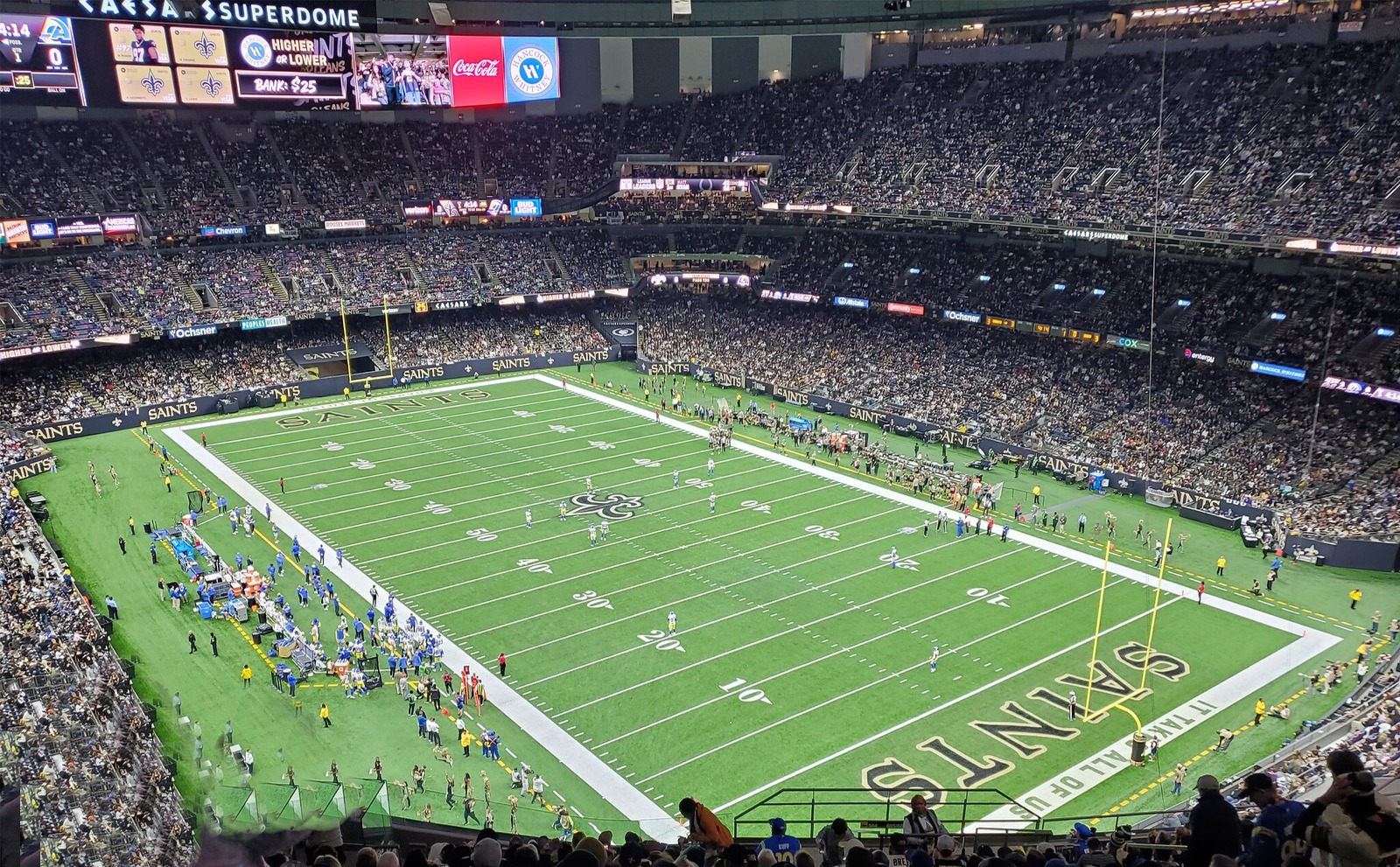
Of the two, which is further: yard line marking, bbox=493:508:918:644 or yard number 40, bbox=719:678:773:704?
yard line marking, bbox=493:508:918:644

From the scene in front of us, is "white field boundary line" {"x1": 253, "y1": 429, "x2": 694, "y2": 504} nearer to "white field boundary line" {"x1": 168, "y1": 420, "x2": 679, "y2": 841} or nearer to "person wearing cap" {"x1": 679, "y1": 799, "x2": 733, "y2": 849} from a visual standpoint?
"white field boundary line" {"x1": 168, "y1": 420, "x2": 679, "y2": 841}

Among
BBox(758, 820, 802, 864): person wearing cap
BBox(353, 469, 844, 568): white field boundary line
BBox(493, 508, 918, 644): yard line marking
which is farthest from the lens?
BBox(353, 469, 844, 568): white field boundary line

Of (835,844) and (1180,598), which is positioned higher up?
(835,844)

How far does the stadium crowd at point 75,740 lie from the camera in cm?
1530

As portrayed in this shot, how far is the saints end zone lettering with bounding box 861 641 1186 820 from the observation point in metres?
21.8

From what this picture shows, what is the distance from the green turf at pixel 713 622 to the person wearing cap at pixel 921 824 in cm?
699

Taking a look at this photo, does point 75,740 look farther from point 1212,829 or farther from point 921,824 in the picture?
point 1212,829

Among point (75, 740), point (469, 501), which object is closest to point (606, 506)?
point (469, 501)

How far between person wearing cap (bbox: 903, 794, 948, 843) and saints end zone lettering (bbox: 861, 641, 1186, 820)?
9.00 m

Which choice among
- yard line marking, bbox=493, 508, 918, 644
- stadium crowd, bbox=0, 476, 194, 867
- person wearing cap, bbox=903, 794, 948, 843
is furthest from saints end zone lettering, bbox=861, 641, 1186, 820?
stadium crowd, bbox=0, 476, 194, 867

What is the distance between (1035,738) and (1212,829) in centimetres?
1672

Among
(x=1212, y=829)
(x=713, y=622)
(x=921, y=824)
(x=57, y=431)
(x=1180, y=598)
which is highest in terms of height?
(x=1212, y=829)

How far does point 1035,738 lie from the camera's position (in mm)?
23625

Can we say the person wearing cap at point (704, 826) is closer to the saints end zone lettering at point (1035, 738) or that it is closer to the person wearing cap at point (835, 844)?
the person wearing cap at point (835, 844)
